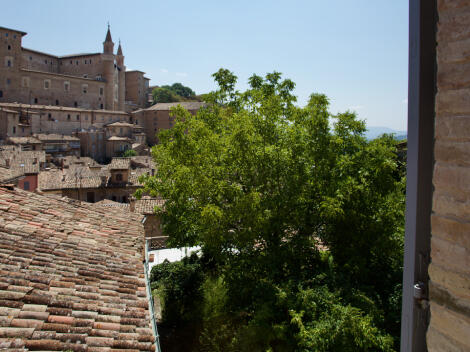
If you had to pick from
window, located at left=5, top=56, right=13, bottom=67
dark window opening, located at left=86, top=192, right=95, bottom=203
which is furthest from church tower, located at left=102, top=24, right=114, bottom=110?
dark window opening, located at left=86, top=192, right=95, bottom=203

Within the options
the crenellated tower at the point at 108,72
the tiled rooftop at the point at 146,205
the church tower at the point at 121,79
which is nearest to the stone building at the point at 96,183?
the tiled rooftop at the point at 146,205

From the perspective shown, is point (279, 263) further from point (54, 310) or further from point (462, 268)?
point (462, 268)

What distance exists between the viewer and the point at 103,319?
14.7 ft

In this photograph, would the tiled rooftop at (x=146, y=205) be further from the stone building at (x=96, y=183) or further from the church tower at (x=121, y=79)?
the church tower at (x=121, y=79)

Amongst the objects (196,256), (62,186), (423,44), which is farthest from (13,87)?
(423,44)

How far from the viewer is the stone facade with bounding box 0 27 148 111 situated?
63.5 metres

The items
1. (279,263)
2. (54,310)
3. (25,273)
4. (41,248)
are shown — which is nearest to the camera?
(54,310)

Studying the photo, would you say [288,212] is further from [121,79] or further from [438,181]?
[121,79]

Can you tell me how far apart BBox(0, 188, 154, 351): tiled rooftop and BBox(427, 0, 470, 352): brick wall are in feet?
11.5

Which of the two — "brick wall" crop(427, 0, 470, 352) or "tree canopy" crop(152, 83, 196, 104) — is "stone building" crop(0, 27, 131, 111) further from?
"brick wall" crop(427, 0, 470, 352)

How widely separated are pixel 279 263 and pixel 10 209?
6.60 metres

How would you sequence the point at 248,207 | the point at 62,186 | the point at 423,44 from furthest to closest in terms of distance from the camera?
the point at 62,186 → the point at 248,207 → the point at 423,44

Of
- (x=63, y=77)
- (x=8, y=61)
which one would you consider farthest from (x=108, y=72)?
(x=8, y=61)

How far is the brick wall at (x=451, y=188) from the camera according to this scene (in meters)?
1.48
